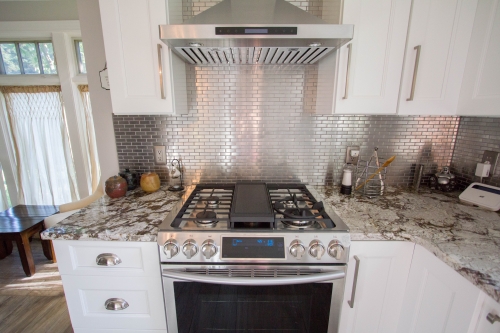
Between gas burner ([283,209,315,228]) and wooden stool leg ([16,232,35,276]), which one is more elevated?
gas burner ([283,209,315,228])

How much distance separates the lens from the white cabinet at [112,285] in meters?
1.03

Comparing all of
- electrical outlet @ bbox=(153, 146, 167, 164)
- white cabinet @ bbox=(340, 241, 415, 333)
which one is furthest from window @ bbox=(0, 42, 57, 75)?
white cabinet @ bbox=(340, 241, 415, 333)

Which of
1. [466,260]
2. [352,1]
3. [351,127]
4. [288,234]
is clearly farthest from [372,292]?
[352,1]

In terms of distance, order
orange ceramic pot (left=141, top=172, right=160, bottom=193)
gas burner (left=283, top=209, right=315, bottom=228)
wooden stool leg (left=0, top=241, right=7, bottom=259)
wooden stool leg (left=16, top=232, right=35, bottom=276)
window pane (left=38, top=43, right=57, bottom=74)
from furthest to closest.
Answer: window pane (left=38, top=43, right=57, bottom=74) < wooden stool leg (left=0, top=241, right=7, bottom=259) < wooden stool leg (left=16, top=232, right=35, bottom=276) < orange ceramic pot (left=141, top=172, right=160, bottom=193) < gas burner (left=283, top=209, right=315, bottom=228)

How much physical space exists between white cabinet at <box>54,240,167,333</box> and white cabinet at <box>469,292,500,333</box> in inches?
50.2

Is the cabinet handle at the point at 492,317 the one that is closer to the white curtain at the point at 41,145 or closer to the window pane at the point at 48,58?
the white curtain at the point at 41,145

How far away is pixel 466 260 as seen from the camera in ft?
2.65

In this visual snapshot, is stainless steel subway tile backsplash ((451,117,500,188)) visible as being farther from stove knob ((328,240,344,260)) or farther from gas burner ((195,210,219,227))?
gas burner ((195,210,219,227))

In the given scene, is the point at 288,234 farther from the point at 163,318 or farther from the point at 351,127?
the point at 351,127

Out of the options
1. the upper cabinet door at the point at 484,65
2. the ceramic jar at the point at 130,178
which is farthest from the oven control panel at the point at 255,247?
the upper cabinet door at the point at 484,65

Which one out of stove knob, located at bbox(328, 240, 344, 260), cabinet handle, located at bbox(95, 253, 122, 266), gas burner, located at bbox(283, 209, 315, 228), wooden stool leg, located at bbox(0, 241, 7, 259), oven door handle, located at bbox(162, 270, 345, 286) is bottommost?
wooden stool leg, located at bbox(0, 241, 7, 259)

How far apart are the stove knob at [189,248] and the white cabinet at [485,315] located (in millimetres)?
1073

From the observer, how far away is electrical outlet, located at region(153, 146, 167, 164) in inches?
63.7

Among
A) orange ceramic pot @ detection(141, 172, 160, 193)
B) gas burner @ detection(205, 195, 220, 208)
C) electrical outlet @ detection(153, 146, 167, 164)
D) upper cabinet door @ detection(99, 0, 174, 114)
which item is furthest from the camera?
electrical outlet @ detection(153, 146, 167, 164)
